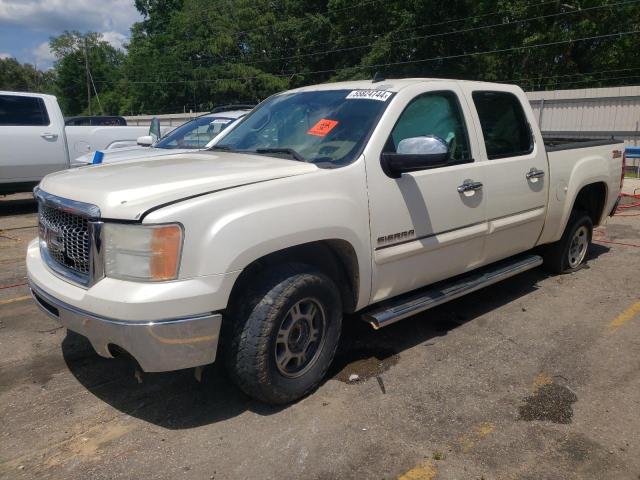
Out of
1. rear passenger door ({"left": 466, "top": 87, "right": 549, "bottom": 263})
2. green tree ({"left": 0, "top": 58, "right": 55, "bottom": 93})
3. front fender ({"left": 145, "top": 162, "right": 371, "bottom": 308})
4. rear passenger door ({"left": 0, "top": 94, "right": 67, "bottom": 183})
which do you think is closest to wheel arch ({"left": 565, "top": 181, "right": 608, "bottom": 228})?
rear passenger door ({"left": 466, "top": 87, "right": 549, "bottom": 263})

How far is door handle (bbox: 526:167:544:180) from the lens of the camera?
4825 mm

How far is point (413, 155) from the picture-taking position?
3498mm

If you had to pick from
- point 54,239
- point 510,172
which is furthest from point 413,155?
point 54,239

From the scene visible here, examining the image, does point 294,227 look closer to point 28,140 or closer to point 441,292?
point 441,292

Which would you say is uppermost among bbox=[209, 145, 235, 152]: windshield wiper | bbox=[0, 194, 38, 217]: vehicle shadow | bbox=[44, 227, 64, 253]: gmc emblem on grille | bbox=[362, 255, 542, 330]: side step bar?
bbox=[209, 145, 235, 152]: windshield wiper

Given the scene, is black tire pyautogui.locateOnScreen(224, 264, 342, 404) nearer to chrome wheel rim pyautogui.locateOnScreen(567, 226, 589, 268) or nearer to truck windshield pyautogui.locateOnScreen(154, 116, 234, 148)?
chrome wheel rim pyautogui.locateOnScreen(567, 226, 589, 268)

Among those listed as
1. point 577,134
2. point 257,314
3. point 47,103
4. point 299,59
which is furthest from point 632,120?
point 299,59

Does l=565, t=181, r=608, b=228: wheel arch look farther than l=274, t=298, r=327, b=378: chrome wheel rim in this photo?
Yes

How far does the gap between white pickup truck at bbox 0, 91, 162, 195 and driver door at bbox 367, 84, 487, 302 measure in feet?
27.6

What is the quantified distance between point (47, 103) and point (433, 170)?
8.95 meters

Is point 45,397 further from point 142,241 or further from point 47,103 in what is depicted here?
point 47,103

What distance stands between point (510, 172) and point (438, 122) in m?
0.84

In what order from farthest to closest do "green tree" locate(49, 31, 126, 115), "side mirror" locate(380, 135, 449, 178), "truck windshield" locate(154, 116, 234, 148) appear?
"green tree" locate(49, 31, 126, 115), "truck windshield" locate(154, 116, 234, 148), "side mirror" locate(380, 135, 449, 178)

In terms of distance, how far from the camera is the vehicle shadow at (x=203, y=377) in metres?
3.35
